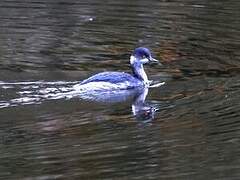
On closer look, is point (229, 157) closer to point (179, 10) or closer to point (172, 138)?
point (172, 138)

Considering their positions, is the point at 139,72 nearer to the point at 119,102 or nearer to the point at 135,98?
the point at 135,98

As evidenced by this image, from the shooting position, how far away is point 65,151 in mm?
10297

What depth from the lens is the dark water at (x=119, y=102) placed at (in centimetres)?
979

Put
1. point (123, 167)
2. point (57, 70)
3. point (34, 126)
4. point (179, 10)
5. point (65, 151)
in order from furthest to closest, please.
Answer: point (179, 10) < point (57, 70) < point (34, 126) < point (65, 151) < point (123, 167)

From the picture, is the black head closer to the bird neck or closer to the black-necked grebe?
the black-necked grebe

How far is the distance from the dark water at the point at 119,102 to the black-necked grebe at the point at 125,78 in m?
0.31

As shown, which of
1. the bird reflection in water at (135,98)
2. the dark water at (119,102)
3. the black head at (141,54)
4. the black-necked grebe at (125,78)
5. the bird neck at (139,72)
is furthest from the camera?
the black head at (141,54)

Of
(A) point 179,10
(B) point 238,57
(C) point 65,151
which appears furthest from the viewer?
(A) point 179,10

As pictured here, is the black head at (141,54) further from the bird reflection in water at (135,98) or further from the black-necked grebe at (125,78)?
the bird reflection in water at (135,98)

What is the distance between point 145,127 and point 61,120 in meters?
1.11

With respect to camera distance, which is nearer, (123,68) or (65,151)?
(65,151)

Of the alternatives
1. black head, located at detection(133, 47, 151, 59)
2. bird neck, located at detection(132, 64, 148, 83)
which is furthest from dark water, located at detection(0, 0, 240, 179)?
black head, located at detection(133, 47, 151, 59)

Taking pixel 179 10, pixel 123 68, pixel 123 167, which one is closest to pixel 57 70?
pixel 123 68

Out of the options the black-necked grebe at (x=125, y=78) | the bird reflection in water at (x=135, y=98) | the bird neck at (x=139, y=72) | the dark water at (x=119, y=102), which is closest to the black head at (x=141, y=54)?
the black-necked grebe at (x=125, y=78)
